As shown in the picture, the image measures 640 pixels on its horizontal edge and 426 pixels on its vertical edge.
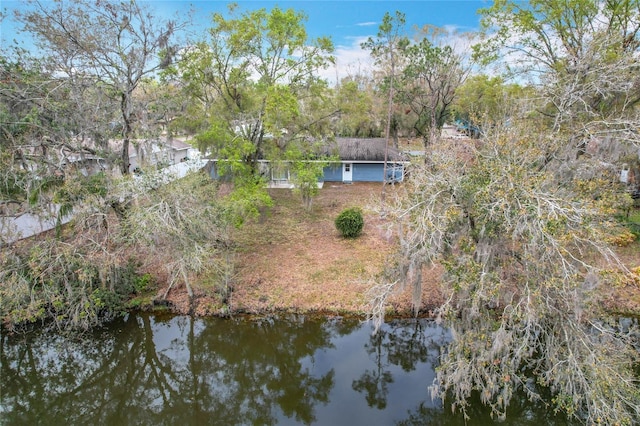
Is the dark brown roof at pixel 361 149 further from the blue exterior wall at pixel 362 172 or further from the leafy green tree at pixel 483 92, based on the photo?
the leafy green tree at pixel 483 92

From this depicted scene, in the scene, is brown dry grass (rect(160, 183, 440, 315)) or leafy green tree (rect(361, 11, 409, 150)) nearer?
brown dry grass (rect(160, 183, 440, 315))

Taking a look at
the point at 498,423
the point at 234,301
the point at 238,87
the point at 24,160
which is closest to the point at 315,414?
the point at 498,423

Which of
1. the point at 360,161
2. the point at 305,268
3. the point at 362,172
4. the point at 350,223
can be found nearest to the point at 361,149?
the point at 360,161

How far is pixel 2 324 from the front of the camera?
34.4ft

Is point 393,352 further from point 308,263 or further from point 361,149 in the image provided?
point 361,149

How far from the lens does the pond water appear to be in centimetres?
803

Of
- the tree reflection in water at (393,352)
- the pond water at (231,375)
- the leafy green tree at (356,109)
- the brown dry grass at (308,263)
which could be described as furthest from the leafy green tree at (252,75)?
the tree reflection in water at (393,352)

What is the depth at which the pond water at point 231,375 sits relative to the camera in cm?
803

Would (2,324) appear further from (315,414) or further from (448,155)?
(448,155)

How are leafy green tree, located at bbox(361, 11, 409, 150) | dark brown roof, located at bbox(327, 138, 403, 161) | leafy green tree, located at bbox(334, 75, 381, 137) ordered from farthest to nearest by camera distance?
1. dark brown roof, located at bbox(327, 138, 403, 161)
2. leafy green tree, located at bbox(334, 75, 381, 137)
3. leafy green tree, located at bbox(361, 11, 409, 150)

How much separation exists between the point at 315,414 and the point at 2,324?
9654mm

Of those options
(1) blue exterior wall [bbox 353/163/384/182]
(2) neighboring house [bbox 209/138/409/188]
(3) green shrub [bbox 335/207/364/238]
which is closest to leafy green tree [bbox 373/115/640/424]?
(3) green shrub [bbox 335/207/364/238]

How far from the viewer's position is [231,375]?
9391 mm

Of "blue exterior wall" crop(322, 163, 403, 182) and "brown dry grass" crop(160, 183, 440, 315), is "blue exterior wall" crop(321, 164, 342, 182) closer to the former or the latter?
"blue exterior wall" crop(322, 163, 403, 182)
